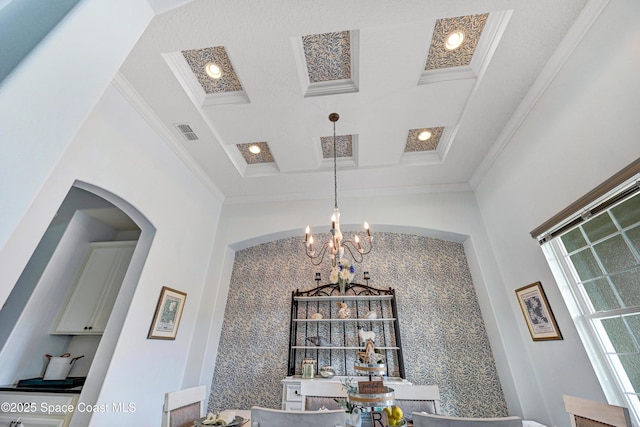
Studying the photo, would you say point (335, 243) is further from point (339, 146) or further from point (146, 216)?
point (146, 216)

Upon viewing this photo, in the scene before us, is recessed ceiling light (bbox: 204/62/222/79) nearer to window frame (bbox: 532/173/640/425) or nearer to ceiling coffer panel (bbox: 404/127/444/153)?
ceiling coffer panel (bbox: 404/127/444/153)

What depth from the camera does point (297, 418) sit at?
142cm

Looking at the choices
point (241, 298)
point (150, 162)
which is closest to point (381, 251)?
point (241, 298)

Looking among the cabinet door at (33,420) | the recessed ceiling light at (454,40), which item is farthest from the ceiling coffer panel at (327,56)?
the cabinet door at (33,420)

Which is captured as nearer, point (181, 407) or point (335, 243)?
point (181, 407)

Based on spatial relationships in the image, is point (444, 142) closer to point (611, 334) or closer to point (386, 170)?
point (386, 170)

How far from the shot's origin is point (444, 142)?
3402 millimetres

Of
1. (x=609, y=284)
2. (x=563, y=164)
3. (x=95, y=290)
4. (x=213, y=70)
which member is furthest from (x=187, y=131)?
(x=609, y=284)

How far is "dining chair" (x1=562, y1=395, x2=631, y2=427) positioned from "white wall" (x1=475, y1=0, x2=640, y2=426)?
70 cm

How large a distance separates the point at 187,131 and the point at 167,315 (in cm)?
223

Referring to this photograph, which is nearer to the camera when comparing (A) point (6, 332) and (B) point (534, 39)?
(B) point (534, 39)

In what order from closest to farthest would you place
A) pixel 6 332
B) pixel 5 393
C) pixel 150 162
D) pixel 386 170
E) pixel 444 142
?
pixel 5 393, pixel 6 332, pixel 150 162, pixel 444 142, pixel 386 170

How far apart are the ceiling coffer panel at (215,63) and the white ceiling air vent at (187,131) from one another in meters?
0.53

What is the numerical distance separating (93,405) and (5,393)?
0.96m
